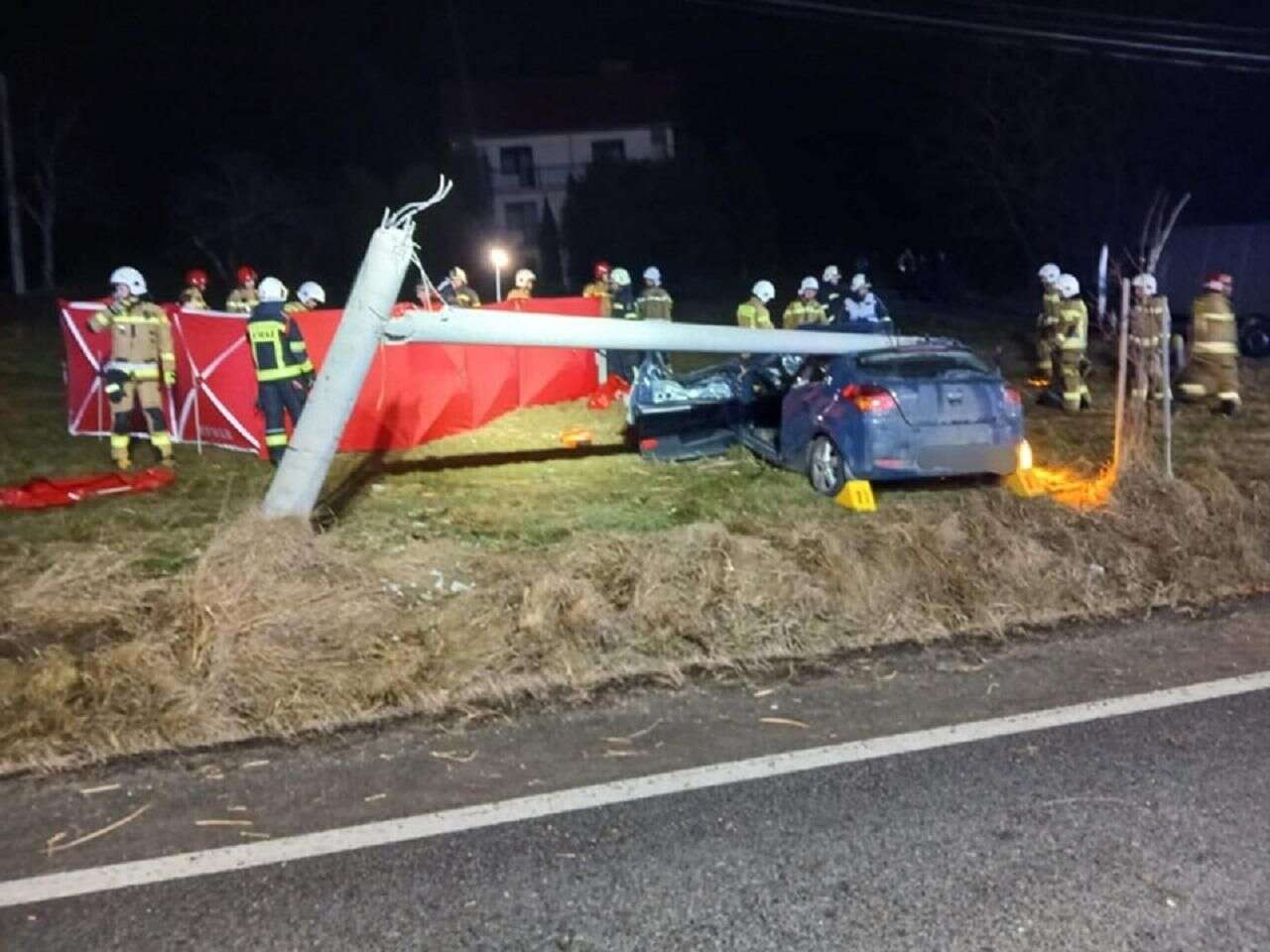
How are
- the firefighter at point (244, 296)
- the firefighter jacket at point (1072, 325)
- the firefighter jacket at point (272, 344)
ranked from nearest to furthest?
the firefighter jacket at point (272, 344) < the firefighter at point (244, 296) < the firefighter jacket at point (1072, 325)

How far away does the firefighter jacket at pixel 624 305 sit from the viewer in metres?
16.5

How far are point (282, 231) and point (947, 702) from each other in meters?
34.1

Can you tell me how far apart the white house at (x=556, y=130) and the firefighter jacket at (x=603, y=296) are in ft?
116

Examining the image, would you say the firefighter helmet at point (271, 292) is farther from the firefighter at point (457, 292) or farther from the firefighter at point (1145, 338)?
the firefighter at point (1145, 338)

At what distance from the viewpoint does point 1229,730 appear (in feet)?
18.0

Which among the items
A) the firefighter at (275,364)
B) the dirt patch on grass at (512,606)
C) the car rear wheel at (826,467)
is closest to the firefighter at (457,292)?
the firefighter at (275,364)

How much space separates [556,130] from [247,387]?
45.5 metres

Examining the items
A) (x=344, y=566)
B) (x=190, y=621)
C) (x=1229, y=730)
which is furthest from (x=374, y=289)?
(x=1229, y=730)

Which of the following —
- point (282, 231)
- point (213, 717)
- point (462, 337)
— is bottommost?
point (213, 717)

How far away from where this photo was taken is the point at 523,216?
52125 millimetres

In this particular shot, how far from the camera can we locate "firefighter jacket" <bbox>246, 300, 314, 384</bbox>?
1122 centimetres

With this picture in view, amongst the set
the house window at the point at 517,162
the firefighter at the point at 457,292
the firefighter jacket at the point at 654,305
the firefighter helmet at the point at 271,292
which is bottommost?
the firefighter jacket at the point at 654,305

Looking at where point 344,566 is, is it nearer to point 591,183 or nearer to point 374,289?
point 374,289

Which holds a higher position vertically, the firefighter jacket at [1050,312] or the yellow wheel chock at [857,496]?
the firefighter jacket at [1050,312]
